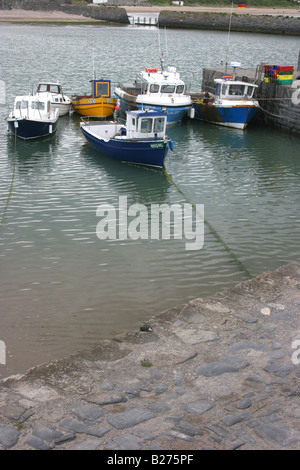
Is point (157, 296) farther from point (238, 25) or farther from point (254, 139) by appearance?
point (238, 25)

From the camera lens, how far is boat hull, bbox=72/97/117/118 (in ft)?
101

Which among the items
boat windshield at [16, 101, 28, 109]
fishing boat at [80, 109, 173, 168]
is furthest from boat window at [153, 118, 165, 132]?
boat windshield at [16, 101, 28, 109]

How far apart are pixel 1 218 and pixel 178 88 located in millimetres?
16952

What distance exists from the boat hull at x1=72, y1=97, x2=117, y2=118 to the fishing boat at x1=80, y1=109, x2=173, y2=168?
25.0 ft

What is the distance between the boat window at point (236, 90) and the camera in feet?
102

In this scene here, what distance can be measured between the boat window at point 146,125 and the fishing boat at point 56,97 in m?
9.72

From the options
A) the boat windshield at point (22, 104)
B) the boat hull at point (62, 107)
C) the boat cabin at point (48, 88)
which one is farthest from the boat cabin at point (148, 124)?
the boat cabin at point (48, 88)

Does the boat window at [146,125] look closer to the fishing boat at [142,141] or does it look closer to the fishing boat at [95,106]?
the fishing boat at [142,141]

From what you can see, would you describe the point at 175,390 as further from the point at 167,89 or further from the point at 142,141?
the point at 167,89

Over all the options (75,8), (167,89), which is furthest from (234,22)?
(167,89)

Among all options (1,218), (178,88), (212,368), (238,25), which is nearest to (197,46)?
(238,25)

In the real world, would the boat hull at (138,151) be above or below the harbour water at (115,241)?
above

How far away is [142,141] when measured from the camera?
71.6ft

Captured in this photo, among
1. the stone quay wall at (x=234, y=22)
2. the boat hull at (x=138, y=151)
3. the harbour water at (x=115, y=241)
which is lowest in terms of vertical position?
the harbour water at (x=115, y=241)
